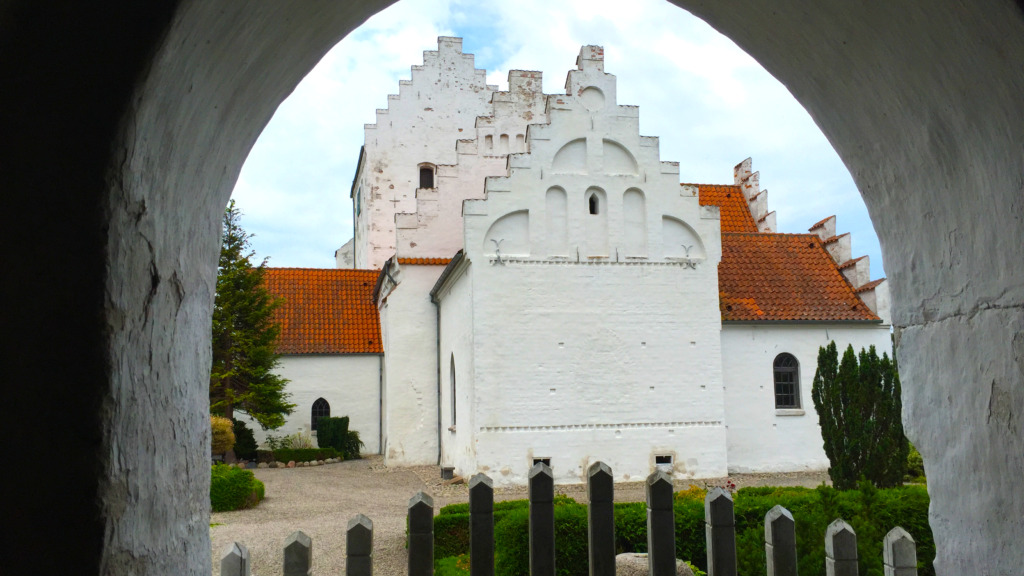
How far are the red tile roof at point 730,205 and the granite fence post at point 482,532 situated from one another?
19.5m

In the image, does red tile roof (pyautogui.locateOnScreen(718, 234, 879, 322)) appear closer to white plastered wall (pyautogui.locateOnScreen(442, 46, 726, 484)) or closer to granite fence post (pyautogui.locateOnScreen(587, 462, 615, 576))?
white plastered wall (pyautogui.locateOnScreen(442, 46, 726, 484))

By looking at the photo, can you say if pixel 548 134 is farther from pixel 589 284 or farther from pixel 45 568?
pixel 45 568

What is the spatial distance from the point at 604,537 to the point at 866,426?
9582 mm

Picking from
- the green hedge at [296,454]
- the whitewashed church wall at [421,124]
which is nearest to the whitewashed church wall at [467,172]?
the whitewashed church wall at [421,124]

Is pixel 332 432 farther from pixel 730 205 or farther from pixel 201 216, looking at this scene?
pixel 201 216

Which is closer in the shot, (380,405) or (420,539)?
(420,539)

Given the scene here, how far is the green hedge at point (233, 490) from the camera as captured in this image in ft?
41.0

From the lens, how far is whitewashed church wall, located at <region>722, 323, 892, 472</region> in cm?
1667

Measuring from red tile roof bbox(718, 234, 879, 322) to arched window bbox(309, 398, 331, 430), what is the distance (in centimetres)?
1247

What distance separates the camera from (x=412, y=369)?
19828 millimetres

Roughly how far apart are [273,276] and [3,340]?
2549 cm

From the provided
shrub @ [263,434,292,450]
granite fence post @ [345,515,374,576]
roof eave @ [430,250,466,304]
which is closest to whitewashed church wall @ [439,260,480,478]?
roof eave @ [430,250,466,304]

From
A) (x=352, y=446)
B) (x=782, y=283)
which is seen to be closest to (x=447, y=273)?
(x=352, y=446)

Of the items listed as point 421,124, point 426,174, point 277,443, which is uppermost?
point 421,124
